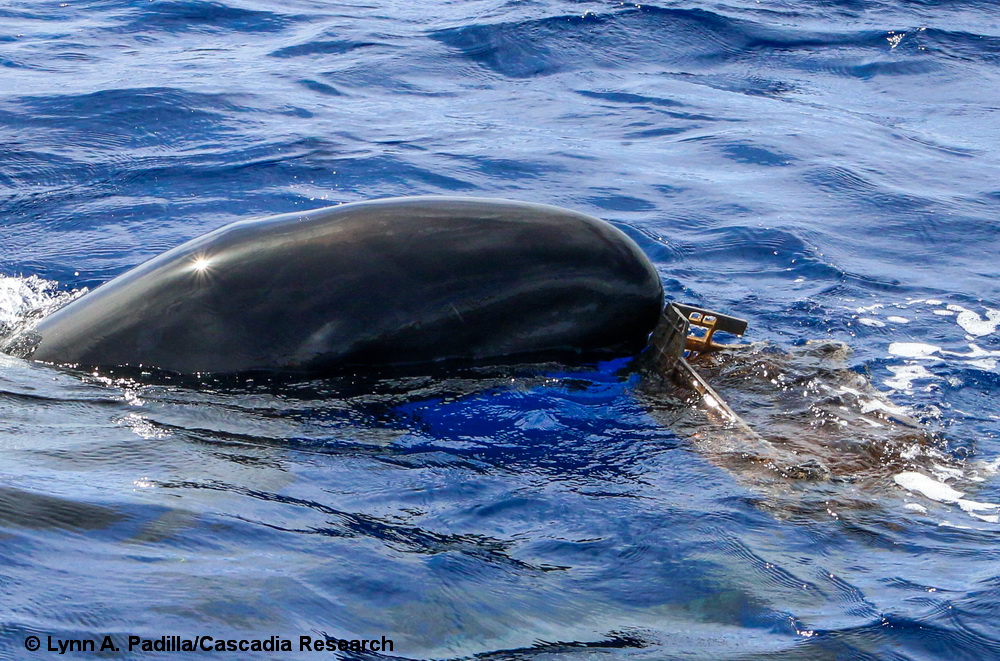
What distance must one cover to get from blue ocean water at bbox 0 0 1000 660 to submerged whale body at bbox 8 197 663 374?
16 centimetres

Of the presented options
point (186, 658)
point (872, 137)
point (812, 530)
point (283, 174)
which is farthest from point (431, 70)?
point (186, 658)

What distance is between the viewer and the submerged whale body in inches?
195

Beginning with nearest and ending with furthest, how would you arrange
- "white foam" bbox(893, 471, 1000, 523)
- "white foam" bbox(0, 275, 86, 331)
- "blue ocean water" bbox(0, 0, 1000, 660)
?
"blue ocean water" bbox(0, 0, 1000, 660) → "white foam" bbox(893, 471, 1000, 523) → "white foam" bbox(0, 275, 86, 331)

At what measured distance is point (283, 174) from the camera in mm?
10430

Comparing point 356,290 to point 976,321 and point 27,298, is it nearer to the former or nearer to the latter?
point 27,298

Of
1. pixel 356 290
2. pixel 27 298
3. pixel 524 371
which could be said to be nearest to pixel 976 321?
pixel 524 371

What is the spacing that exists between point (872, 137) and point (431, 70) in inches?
205

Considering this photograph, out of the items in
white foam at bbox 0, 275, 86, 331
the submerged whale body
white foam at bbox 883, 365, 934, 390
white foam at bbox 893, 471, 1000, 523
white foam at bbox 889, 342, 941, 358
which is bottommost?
white foam at bbox 889, 342, 941, 358

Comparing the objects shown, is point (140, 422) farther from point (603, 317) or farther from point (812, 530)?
point (812, 530)

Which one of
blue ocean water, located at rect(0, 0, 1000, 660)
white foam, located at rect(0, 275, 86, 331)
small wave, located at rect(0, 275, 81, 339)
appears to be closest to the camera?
blue ocean water, located at rect(0, 0, 1000, 660)

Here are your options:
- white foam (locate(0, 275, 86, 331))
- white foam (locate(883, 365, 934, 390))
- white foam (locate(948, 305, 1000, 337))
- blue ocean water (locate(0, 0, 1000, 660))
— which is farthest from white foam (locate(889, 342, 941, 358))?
white foam (locate(0, 275, 86, 331))

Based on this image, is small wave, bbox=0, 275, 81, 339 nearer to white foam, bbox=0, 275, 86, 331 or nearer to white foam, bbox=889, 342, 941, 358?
white foam, bbox=0, 275, 86, 331

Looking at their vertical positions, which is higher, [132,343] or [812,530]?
[132,343]

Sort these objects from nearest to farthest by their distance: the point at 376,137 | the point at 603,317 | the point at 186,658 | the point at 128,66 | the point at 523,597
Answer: the point at 186,658
the point at 523,597
the point at 603,317
the point at 376,137
the point at 128,66
